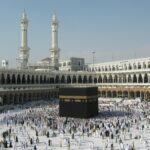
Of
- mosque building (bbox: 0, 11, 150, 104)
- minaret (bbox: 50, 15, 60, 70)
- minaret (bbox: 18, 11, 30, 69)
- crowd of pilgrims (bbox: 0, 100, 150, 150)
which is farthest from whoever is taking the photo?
minaret (bbox: 50, 15, 60, 70)

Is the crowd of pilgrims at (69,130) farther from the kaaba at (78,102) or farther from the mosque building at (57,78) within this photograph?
the mosque building at (57,78)

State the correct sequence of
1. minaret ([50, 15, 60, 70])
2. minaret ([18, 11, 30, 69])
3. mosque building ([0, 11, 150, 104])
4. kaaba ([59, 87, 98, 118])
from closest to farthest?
kaaba ([59, 87, 98, 118]), mosque building ([0, 11, 150, 104]), minaret ([18, 11, 30, 69]), minaret ([50, 15, 60, 70])

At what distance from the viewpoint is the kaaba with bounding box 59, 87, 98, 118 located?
99.9ft

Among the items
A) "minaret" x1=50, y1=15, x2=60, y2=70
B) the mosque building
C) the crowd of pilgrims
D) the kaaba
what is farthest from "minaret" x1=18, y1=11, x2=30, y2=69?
the crowd of pilgrims

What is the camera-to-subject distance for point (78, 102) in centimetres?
3084

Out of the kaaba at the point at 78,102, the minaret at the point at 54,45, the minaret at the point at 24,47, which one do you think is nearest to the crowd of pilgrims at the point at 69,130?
the kaaba at the point at 78,102


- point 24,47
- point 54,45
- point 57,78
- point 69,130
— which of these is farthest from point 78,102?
point 54,45

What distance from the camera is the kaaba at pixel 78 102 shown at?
1199 inches

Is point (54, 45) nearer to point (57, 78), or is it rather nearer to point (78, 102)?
point (57, 78)

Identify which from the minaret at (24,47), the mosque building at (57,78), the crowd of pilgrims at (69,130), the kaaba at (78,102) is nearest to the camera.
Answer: the crowd of pilgrims at (69,130)

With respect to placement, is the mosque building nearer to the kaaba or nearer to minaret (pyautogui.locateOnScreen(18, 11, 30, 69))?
minaret (pyautogui.locateOnScreen(18, 11, 30, 69))

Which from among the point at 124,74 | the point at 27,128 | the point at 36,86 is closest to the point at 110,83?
the point at 124,74

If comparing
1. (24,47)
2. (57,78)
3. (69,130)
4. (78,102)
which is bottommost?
(69,130)

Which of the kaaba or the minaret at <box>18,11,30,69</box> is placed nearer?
the kaaba
